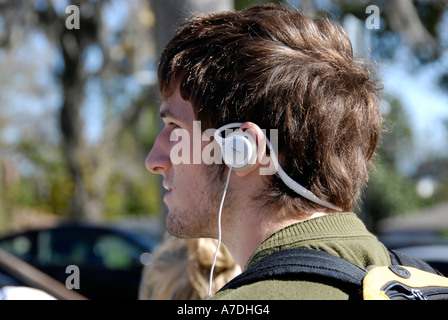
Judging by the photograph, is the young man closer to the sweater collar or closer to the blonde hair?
the sweater collar

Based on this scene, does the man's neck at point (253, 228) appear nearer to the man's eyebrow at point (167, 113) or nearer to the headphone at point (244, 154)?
the headphone at point (244, 154)

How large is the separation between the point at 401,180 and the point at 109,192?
13360 mm

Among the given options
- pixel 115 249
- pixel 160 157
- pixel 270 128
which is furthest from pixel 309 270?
pixel 115 249

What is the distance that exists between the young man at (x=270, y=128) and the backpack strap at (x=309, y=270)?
0.28 feet

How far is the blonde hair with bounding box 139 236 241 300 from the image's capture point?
90.0 inches

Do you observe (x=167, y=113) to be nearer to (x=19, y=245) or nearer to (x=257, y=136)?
(x=257, y=136)

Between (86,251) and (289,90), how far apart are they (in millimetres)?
6644

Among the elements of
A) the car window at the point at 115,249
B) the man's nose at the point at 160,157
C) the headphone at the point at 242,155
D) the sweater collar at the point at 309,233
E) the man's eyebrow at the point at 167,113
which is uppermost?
the car window at the point at 115,249

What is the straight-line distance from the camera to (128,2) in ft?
41.5

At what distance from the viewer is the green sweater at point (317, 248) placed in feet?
Result: 3.68

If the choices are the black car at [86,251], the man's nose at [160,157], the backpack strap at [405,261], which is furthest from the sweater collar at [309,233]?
the black car at [86,251]

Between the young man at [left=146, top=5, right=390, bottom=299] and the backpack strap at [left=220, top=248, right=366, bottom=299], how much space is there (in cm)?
9

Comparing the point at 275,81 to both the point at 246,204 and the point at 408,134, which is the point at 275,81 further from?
the point at 408,134

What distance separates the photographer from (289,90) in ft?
4.62
